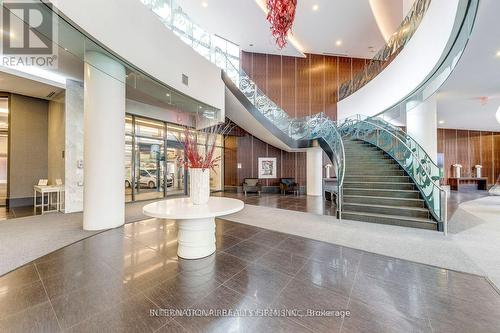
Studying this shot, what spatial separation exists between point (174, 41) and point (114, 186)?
432 cm

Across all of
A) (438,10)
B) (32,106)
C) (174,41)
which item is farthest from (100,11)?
(438,10)

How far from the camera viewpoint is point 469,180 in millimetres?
12430

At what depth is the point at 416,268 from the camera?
8.46 ft

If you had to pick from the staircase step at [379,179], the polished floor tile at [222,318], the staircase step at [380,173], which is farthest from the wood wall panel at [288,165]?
the polished floor tile at [222,318]

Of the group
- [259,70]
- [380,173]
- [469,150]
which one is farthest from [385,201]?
[469,150]

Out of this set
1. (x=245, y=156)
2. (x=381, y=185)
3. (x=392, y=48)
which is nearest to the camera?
(x=381, y=185)

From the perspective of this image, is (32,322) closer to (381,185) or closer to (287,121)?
(381,185)

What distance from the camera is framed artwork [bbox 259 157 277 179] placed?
37.5 ft

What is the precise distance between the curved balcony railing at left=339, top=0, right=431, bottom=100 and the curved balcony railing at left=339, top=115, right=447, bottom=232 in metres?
3.01

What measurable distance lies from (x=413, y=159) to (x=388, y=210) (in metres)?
1.65

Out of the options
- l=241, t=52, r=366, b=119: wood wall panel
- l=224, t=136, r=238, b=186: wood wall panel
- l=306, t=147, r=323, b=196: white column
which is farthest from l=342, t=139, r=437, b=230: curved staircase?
l=224, t=136, r=238, b=186: wood wall panel

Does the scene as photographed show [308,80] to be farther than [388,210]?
Yes

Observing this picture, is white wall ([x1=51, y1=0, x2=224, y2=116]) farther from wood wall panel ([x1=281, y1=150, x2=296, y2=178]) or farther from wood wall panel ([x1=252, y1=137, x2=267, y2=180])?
wood wall panel ([x1=281, y1=150, x2=296, y2=178])

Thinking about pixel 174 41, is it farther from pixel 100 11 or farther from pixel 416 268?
pixel 416 268
